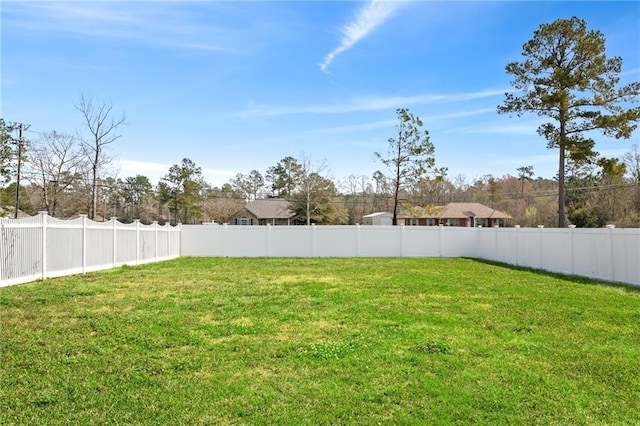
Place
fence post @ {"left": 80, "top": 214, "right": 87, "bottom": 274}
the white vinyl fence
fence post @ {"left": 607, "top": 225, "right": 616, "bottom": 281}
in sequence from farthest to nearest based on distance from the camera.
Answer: fence post @ {"left": 80, "top": 214, "right": 87, "bottom": 274}, fence post @ {"left": 607, "top": 225, "right": 616, "bottom": 281}, the white vinyl fence

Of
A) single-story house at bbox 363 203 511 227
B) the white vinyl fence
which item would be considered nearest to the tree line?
single-story house at bbox 363 203 511 227

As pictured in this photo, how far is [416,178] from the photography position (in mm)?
24672

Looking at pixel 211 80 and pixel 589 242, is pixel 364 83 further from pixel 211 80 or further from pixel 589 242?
pixel 589 242

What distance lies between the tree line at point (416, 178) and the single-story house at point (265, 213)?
3723mm

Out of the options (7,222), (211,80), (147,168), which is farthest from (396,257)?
(147,168)

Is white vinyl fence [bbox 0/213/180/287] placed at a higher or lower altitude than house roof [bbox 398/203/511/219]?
lower

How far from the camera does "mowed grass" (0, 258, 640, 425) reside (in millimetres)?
2994

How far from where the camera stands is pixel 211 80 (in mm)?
13969

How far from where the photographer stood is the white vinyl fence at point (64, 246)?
830 centimetres

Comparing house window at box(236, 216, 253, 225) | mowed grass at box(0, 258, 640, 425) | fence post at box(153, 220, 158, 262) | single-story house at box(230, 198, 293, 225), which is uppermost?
single-story house at box(230, 198, 293, 225)

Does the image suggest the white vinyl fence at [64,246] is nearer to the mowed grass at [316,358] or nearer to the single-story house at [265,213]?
the mowed grass at [316,358]

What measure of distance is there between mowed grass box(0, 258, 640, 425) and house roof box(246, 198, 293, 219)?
29926 mm

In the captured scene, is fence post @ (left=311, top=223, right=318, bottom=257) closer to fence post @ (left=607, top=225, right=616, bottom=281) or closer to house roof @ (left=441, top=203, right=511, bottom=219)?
fence post @ (left=607, top=225, right=616, bottom=281)

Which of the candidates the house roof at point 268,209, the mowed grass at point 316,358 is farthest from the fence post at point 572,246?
the house roof at point 268,209
